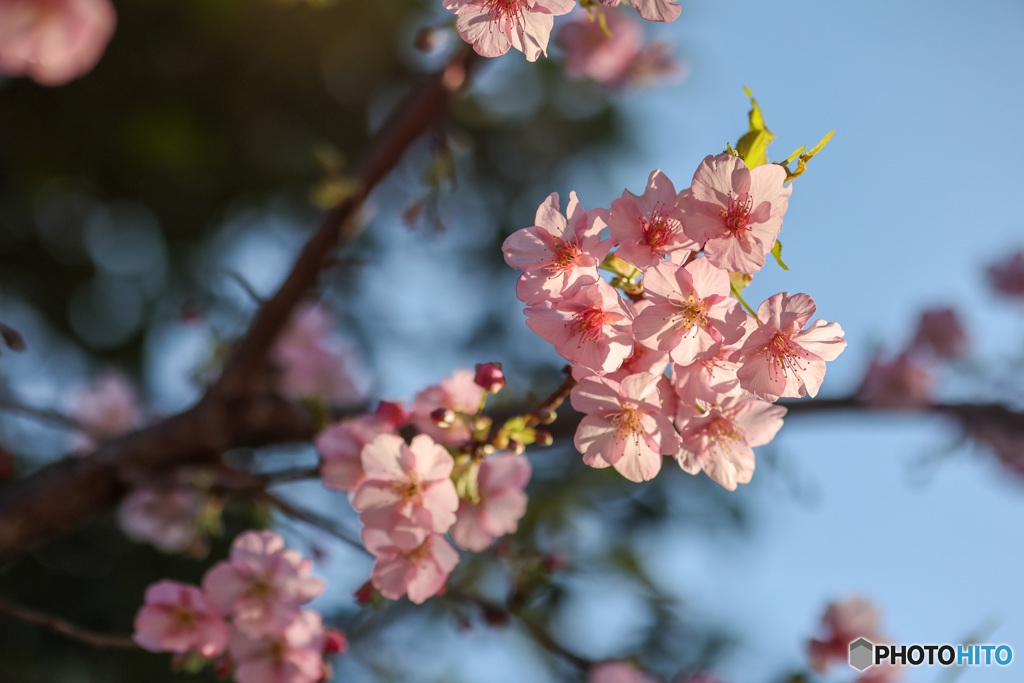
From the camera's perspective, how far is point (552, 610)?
2.21 metres

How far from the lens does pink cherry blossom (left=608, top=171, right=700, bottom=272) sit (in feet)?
2.39

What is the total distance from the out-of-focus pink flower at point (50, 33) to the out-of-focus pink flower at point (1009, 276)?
3.79 meters

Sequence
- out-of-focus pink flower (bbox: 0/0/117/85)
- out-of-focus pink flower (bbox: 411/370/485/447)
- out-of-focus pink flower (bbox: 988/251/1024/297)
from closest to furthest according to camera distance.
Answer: out-of-focus pink flower (bbox: 0/0/117/85) → out-of-focus pink flower (bbox: 411/370/485/447) → out-of-focus pink flower (bbox: 988/251/1024/297)

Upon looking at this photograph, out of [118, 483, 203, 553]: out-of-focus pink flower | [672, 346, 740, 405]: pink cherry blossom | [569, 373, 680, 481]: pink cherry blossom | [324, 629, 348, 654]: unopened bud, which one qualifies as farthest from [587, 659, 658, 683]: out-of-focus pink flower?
[118, 483, 203, 553]: out-of-focus pink flower

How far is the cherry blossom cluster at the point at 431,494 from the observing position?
2.94 feet

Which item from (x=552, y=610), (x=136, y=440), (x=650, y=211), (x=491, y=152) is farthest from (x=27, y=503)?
(x=491, y=152)

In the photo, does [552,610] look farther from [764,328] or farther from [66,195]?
[66,195]

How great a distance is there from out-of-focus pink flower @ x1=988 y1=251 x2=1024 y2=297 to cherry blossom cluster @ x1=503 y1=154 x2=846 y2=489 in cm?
311

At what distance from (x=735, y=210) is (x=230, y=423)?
4.34 feet

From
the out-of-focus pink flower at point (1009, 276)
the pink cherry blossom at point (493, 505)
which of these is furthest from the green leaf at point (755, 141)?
the out-of-focus pink flower at point (1009, 276)

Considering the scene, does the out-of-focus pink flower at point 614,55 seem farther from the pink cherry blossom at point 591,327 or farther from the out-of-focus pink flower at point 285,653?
the out-of-focus pink flower at point 285,653

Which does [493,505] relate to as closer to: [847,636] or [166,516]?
[166,516]

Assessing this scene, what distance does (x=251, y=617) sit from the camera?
3.53 feet

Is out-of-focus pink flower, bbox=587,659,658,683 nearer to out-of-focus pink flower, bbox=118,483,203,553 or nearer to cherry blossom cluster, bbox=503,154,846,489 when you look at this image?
cherry blossom cluster, bbox=503,154,846,489
